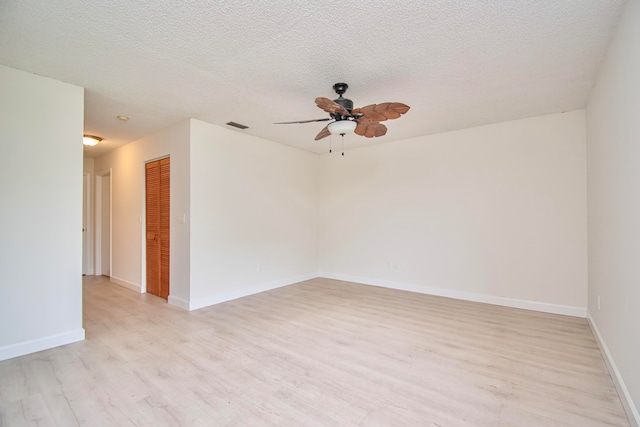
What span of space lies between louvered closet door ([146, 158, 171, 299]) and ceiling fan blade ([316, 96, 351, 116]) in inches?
113

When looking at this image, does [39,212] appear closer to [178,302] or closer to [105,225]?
[178,302]

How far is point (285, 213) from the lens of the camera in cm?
541

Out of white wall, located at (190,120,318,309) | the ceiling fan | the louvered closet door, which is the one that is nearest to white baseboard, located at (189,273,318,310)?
white wall, located at (190,120,318,309)

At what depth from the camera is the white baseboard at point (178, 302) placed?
3956mm

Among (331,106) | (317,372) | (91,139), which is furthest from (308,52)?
(91,139)

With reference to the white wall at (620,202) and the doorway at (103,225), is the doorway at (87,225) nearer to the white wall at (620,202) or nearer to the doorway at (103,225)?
the doorway at (103,225)

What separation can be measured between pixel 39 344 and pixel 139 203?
2563 mm

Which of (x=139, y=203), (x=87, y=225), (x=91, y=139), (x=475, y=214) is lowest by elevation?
(x=87, y=225)

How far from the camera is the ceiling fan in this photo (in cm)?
245

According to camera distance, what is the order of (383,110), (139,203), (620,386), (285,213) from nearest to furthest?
(620,386)
(383,110)
(139,203)
(285,213)

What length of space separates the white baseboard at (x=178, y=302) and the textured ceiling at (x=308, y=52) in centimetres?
246

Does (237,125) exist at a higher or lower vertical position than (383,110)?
higher

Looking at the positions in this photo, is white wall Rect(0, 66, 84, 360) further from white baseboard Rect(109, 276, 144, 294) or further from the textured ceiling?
white baseboard Rect(109, 276, 144, 294)

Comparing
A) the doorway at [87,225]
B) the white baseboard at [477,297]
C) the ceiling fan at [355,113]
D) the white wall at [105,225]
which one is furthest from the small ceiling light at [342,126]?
the doorway at [87,225]
